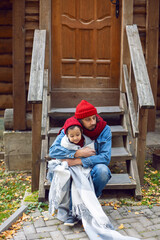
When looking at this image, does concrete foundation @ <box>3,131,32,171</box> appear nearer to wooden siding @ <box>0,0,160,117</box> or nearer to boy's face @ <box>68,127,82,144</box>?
wooden siding @ <box>0,0,160,117</box>

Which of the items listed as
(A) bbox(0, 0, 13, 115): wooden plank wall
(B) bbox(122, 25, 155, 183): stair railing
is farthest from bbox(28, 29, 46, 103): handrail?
(A) bbox(0, 0, 13, 115): wooden plank wall

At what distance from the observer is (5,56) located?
6426mm

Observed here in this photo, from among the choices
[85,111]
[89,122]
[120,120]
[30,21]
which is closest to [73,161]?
[89,122]

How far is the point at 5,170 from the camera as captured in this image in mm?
5625

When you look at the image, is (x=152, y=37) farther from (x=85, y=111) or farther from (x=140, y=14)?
(x=85, y=111)

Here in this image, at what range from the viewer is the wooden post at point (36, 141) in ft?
13.5

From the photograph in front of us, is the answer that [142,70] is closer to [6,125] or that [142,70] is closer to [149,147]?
[149,147]

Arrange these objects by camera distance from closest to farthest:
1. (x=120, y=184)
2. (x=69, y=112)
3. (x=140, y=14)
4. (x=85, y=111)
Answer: (x=85, y=111)
(x=120, y=184)
(x=69, y=112)
(x=140, y=14)

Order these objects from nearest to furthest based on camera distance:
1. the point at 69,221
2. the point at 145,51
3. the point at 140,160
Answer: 1. the point at 69,221
2. the point at 140,160
3. the point at 145,51

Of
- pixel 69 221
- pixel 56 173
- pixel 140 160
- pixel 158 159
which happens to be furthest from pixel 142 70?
pixel 69 221

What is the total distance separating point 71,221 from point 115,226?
18.6 inches

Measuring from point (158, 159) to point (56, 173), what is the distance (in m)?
2.31

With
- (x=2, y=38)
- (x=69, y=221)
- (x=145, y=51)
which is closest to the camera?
(x=69, y=221)

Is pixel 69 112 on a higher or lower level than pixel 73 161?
higher
